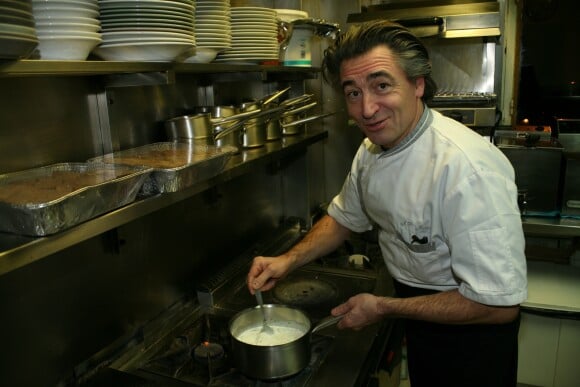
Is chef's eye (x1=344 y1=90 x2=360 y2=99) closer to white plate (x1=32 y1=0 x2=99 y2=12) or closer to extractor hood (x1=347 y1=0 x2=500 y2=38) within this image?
white plate (x1=32 y1=0 x2=99 y2=12)

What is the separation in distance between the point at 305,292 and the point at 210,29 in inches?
40.1

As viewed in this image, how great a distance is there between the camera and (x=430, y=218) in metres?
1.23

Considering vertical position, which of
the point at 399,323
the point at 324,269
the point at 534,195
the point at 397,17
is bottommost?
the point at 399,323

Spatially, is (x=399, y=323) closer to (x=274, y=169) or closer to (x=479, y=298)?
(x=479, y=298)

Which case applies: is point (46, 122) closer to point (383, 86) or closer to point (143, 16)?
point (143, 16)

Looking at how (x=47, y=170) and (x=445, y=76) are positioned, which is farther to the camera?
(x=445, y=76)

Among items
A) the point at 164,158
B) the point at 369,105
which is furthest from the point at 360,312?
the point at 164,158

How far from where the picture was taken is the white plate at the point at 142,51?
103cm

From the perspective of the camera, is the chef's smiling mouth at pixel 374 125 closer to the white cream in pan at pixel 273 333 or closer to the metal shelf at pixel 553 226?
the white cream in pan at pixel 273 333

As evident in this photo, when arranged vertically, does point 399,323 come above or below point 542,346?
above

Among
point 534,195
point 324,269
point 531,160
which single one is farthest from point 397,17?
point 324,269

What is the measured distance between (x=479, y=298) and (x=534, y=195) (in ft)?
4.71

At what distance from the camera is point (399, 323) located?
1.83m

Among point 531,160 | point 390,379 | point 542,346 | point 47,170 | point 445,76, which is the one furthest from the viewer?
point 445,76
